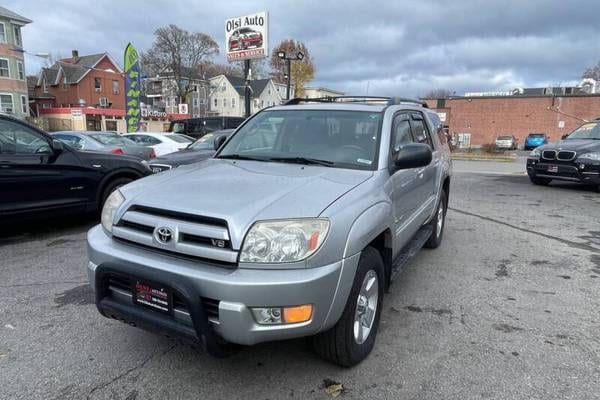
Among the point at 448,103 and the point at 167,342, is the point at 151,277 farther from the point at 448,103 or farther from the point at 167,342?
the point at 448,103

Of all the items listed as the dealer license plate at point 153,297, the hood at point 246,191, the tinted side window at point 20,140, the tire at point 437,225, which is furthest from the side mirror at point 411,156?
the tinted side window at point 20,140

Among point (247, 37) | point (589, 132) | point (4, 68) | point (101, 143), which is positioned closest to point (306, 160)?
point (101, 143)

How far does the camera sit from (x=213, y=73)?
75312 millimetres

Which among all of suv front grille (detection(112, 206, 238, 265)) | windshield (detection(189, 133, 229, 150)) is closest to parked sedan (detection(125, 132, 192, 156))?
windshield (detection(189, 133, 229, 150))

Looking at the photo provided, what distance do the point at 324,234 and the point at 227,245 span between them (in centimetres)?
53

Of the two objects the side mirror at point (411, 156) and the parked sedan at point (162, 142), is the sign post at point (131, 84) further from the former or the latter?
the side mirror at point (411, 156)

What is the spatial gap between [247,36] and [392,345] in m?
21.7

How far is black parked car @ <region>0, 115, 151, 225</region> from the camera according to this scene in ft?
17.7

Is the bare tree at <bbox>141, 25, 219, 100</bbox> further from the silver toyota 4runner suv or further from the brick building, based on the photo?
the silver toyota 4runner suv

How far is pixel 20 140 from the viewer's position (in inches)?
219

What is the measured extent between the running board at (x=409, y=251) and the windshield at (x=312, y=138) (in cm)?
94

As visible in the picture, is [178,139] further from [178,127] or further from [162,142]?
[178,127]

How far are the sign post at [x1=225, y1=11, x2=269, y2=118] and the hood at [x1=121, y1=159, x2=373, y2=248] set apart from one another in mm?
19686

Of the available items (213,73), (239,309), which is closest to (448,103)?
(213,73)
